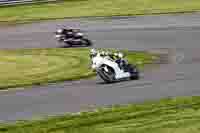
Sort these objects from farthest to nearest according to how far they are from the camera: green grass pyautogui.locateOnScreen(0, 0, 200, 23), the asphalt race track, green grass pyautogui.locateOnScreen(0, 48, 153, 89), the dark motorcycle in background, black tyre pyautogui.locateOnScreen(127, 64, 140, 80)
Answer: green grass pyautogui.locateOnScreen(0, 0, 200, 23) < the dark motorcycle in background < green grass pyautogui.locateOnScreen(0, 48, 153, 89) < black tyre pyautogui.locateOnScreen(127, 64, 140, 80) < the asphalt race track

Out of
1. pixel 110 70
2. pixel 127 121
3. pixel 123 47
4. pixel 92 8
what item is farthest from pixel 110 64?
pixel 92 8

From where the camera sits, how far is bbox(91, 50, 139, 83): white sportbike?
68.1 feet

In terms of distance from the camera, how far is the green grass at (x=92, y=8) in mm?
36375

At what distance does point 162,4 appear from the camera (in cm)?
3769

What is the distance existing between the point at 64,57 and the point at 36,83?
5.13m

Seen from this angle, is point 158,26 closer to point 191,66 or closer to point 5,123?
point 191,66

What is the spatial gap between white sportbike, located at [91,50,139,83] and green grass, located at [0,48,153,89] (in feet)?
4.63

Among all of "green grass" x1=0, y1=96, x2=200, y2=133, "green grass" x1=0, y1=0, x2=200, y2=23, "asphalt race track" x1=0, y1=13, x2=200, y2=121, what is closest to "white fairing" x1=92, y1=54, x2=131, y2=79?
"asphalt race track" x1=0, y1=13, x2=200, y2=121

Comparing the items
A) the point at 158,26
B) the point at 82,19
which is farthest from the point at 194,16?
the point at 82,19

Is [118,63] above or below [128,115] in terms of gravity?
above

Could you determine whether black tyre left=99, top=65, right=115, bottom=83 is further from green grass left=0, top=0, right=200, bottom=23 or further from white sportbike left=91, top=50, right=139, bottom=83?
green grass left=0, top=0, right=200, bottom=23

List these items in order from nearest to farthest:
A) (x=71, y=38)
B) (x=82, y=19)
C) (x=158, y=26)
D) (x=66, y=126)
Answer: (x=66, y=126)
(x=71, y=38)
(x=158, y=26)
(x=82, y=19)

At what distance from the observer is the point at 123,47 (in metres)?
28.2

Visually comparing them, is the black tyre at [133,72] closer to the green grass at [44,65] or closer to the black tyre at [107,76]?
the black tyre at [107,76]
